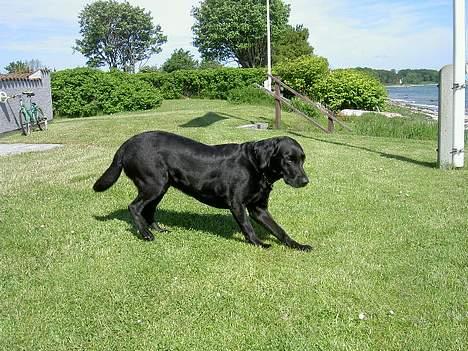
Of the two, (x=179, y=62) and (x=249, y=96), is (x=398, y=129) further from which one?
(x=179, y=62)

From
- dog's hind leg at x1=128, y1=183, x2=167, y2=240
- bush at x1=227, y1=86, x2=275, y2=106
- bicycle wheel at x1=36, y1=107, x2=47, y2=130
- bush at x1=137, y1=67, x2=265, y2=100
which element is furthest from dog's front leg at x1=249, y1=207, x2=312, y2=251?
bush at x1=137, y1=67, x2=265, y2=100

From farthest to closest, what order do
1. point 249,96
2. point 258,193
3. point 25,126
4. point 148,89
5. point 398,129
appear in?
1. point 148,89
2. point 249,96
3. point 25,126
4. point 398,129
5. point 258,193

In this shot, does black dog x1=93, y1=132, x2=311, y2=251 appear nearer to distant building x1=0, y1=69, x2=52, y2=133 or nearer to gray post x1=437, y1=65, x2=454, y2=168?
gray post x1=437, y1=65, x2=454, y2=168

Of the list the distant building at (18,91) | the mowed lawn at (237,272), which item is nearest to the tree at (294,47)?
the distant building at (18,91)

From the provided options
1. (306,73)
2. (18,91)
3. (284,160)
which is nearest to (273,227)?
(284,160)

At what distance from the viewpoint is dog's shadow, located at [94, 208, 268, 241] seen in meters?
5.38

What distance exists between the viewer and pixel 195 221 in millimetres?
5723

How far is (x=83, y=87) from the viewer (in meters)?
22.7

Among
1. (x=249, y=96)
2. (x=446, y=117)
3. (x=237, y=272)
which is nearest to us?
(x=237, y=272)

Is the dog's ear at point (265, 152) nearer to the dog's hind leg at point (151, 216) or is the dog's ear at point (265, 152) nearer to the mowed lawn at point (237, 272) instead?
the mowed lawn at point (237, 272)

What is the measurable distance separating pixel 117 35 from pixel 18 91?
5391 centimetres

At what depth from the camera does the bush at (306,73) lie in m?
23.6

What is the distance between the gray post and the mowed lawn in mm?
1195

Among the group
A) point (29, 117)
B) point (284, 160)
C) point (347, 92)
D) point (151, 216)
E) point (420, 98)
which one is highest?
point (347, 92)
